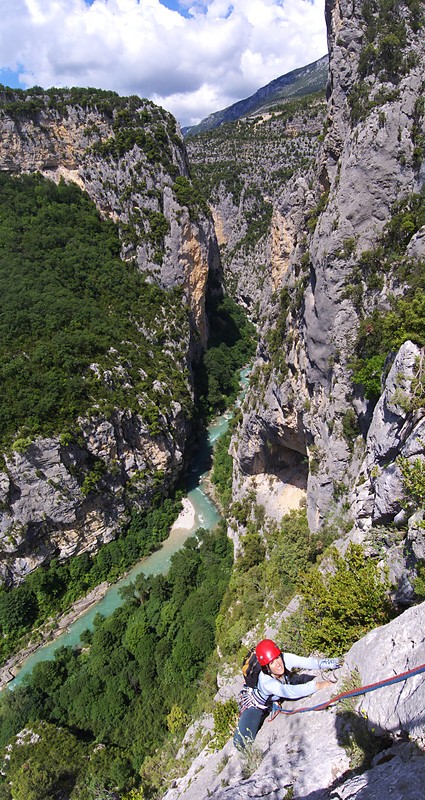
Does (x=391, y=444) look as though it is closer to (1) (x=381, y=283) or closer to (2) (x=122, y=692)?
(1) (x=381, y=283)

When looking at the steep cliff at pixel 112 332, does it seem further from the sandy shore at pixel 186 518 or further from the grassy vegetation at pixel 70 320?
the sandy shore at pixel 186 518

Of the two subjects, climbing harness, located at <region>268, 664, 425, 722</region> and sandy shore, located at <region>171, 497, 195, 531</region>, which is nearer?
climbing harness, located at <region>268, 664, 425, 722</region>

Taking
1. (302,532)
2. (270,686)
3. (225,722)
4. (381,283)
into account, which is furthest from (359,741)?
(302,532)

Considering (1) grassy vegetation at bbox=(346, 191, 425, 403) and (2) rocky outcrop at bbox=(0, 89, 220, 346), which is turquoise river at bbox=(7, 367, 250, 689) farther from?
(1) grassy vegetation at bbox=(346, 191, 425, 403)

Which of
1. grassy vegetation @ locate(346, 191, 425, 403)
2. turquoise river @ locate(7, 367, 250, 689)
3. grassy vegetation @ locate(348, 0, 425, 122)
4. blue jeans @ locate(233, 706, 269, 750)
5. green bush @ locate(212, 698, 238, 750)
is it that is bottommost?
turquoise river @ locate(7, 367, 250, 689)

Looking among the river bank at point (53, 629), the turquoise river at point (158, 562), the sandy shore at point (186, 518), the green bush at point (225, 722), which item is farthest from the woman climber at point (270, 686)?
the sandy shore at point (186, 518)

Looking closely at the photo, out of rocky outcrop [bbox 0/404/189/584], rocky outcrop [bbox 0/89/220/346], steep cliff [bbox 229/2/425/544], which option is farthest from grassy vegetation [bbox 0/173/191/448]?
steep cliff [bbox 229/2/425/544]

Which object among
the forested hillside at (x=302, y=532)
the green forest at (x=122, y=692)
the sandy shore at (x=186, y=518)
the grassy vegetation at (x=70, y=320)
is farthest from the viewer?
the sandy shore at (x=186, y=518)
